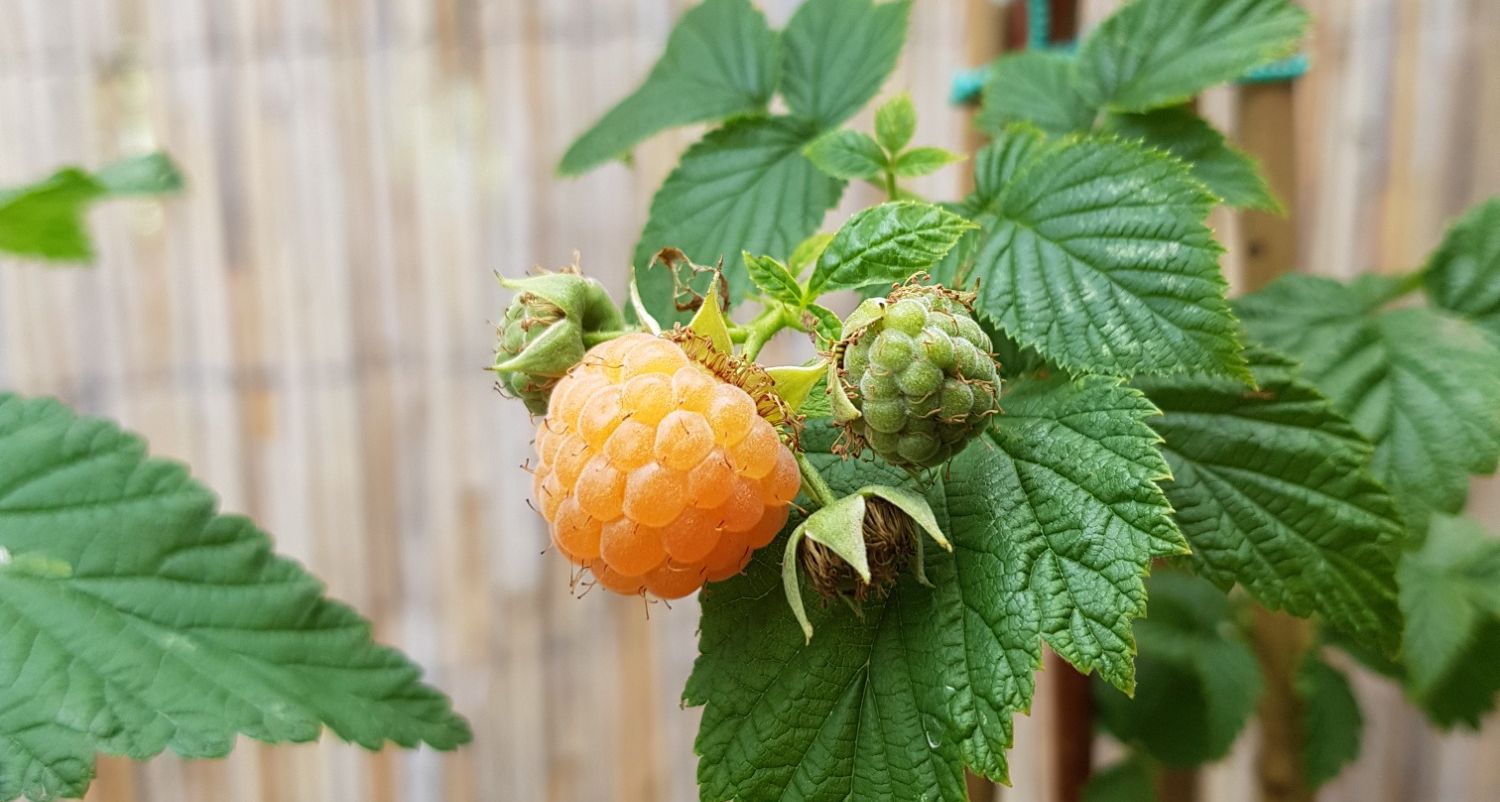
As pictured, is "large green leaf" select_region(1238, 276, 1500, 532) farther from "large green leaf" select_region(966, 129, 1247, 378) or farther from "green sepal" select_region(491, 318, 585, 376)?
"green sepal" select_region(491, 318, 585, 376)

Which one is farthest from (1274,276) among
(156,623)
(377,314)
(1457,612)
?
(377,314)

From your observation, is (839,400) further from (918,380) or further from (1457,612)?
(1457,612)

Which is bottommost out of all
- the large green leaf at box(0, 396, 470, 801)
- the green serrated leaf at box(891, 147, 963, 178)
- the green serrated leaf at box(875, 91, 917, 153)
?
the large green leaf at box(0, 396, 470, 801)

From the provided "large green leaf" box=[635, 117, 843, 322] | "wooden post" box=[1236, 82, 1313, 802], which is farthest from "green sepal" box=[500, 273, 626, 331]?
"wooden post" box=[1236, 82, 1313, 802]

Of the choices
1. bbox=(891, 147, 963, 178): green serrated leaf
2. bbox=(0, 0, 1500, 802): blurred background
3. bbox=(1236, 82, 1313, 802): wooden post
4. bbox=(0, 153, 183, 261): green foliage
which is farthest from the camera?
bbox=(0, 0, 1500, 802): blurred background

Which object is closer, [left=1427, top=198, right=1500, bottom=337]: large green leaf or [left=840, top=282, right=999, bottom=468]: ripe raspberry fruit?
A: [left=840, top=282, right=999, bottom=468]: ripe raspberry fruit

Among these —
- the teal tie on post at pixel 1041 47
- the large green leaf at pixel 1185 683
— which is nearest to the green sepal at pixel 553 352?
the teal tie on post at pixel 1041 47
